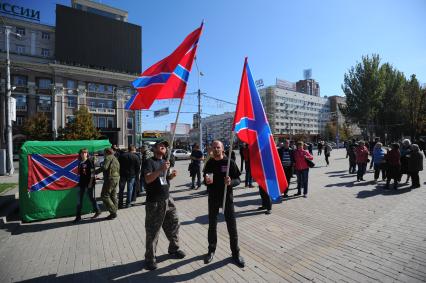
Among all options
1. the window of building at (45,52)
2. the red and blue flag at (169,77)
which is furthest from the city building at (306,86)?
the red and blue flag at (169,77)

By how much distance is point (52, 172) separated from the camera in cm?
700

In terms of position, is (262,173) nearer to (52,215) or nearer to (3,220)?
(52,215)

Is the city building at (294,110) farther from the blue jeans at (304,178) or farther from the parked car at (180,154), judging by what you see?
the blue jeans at (304,178)

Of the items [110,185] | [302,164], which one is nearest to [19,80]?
[110,185]

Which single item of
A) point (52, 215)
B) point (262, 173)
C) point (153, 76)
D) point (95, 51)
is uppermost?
point (95, 51)

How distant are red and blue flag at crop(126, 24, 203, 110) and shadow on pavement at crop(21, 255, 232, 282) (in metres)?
2.60

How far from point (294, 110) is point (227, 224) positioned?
91443 millimetres

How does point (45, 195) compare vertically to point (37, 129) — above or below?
below

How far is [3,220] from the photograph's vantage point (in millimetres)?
6426

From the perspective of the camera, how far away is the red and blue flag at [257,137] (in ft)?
14.4

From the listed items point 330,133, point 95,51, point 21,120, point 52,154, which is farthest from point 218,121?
point 52,154

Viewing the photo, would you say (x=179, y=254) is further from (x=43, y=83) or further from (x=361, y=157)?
(x=43, y=83)

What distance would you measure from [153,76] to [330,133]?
3689 inches

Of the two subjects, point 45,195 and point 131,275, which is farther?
point 45,195
